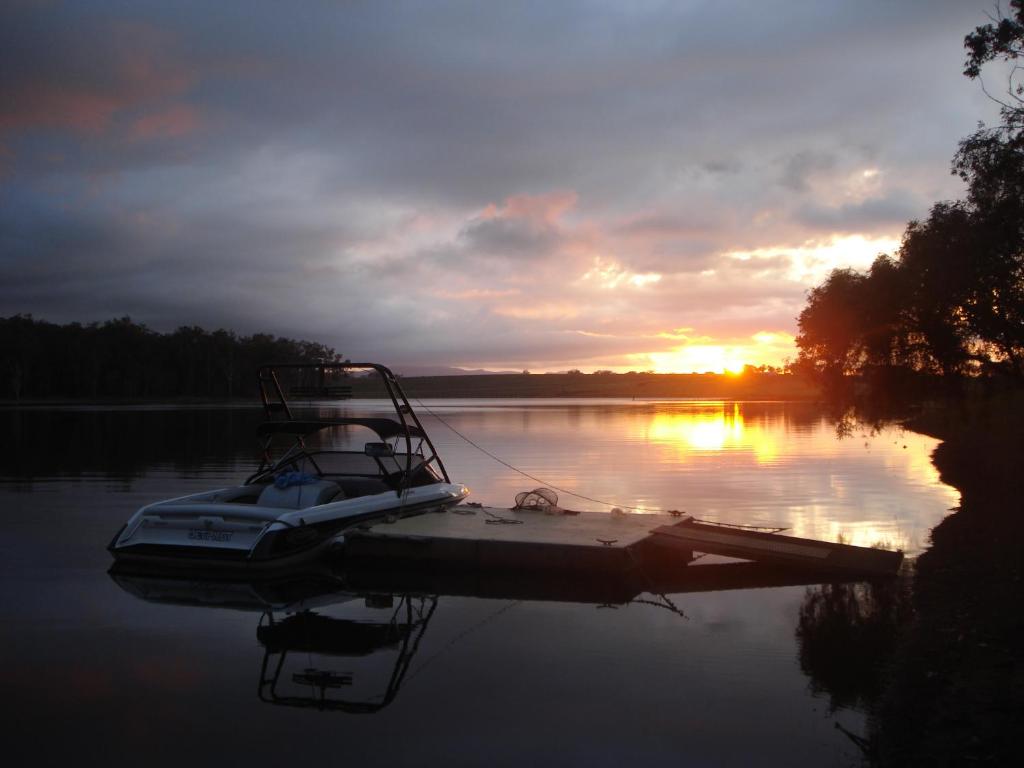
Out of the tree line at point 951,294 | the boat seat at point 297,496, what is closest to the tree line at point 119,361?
the tree line at point 951,294

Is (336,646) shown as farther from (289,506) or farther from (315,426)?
(315,426)

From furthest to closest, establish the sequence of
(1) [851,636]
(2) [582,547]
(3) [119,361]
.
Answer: (3) [119,361] → (2) [582,547] → (1) [851,636]

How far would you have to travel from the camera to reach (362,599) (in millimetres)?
10906

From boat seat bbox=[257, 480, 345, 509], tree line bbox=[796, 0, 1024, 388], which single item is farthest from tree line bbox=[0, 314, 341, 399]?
boat seat bbox=[257, 480, 345, 509]

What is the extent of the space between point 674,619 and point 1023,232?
675 inches

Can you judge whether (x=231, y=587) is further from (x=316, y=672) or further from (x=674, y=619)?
(x=674, y=619)

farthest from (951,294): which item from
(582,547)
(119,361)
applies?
(119,361)

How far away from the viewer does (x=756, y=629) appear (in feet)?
31.2

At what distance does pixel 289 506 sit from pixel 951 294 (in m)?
19.1

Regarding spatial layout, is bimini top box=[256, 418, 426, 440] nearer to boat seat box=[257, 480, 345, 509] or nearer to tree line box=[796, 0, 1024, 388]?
boat seat box=[257, 480, 345, 509]

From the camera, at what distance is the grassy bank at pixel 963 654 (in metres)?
6.30

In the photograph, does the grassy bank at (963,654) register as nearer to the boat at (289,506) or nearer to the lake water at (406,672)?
the lake water at (406,672)

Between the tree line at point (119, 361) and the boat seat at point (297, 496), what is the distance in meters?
113

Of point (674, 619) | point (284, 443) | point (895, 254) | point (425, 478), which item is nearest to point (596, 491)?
point (425, 478)
